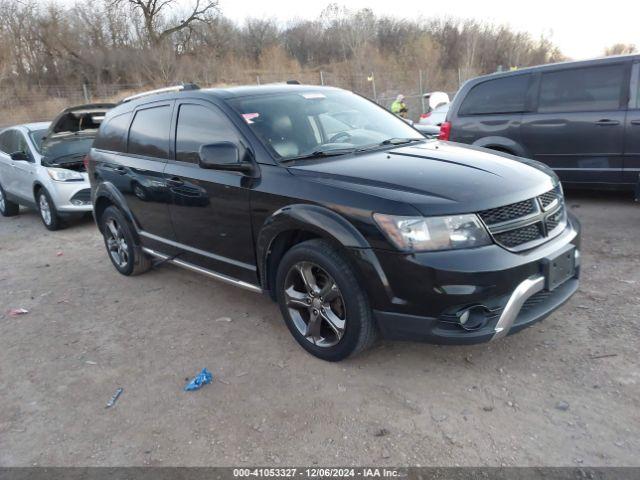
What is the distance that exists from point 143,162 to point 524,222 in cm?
336

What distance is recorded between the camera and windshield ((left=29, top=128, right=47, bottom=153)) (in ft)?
27.7

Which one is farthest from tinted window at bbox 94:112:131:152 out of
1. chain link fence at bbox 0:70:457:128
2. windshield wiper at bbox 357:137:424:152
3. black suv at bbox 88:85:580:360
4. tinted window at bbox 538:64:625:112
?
chain link fence at bbox 0:70:457:128

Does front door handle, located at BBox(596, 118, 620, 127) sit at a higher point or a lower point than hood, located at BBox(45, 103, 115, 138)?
lower

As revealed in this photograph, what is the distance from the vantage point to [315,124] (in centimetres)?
400

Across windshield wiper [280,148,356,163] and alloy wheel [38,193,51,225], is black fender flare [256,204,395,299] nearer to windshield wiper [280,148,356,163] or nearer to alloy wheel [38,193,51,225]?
windshield wiper [280,148,356,163]

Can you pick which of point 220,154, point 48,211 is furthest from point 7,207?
point 220,154

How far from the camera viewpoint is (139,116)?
16.3 feet

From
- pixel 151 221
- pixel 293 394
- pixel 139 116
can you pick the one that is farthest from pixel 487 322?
pixel 139 116

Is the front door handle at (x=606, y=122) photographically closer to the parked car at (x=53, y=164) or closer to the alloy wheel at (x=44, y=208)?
the parked car at (x=53, y=164)

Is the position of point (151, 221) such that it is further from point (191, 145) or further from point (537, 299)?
point (537, 299)

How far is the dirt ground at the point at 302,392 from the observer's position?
2.65 meters

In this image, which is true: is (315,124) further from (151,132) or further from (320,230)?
(151,132)

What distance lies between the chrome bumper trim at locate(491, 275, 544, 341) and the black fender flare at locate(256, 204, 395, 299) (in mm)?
612

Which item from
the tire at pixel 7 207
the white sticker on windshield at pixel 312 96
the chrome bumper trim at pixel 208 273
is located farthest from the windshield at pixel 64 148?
the white sticker on windshield at pixel 312 96
